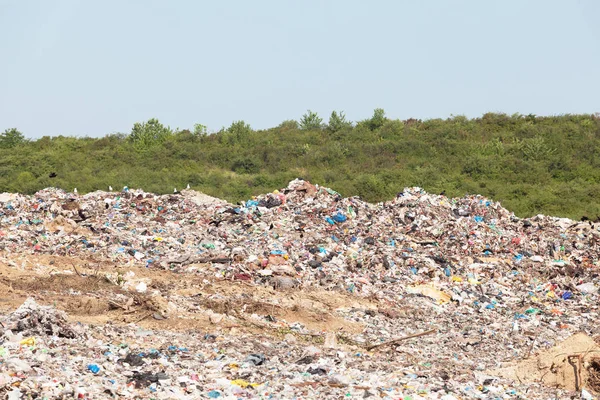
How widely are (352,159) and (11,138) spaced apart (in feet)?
58.1

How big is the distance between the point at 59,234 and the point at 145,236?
1.68 m

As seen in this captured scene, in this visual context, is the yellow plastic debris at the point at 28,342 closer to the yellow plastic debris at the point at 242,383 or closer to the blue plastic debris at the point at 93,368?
the blue plastic debris at the point at 93,368

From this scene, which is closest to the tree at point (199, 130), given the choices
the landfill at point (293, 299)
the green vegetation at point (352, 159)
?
the green vegetation at point (352, 159)

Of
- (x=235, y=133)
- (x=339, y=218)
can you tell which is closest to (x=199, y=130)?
(x=235, y=133)

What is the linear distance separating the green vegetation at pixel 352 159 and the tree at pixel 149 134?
59 millimetres

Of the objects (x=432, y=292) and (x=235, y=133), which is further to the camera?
(x=235, y=133)

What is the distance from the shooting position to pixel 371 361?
768cm

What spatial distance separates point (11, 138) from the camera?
36906 millimetres

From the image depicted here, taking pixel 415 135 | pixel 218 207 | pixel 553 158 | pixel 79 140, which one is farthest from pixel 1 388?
pixel 79 140

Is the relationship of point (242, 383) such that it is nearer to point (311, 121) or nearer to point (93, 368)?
point (93, 368)

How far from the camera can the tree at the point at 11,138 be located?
120 ft

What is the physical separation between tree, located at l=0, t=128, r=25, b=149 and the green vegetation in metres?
0.05

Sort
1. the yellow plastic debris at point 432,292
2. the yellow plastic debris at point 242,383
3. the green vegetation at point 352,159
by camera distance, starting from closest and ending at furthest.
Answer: the yellow plastic debris at point 242,383
the yellow plastic debris at point 432,292
the green vegetation at point 352,159

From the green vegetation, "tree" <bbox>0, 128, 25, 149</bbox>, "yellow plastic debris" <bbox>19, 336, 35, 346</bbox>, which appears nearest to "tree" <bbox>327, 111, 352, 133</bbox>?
the green vegetation
